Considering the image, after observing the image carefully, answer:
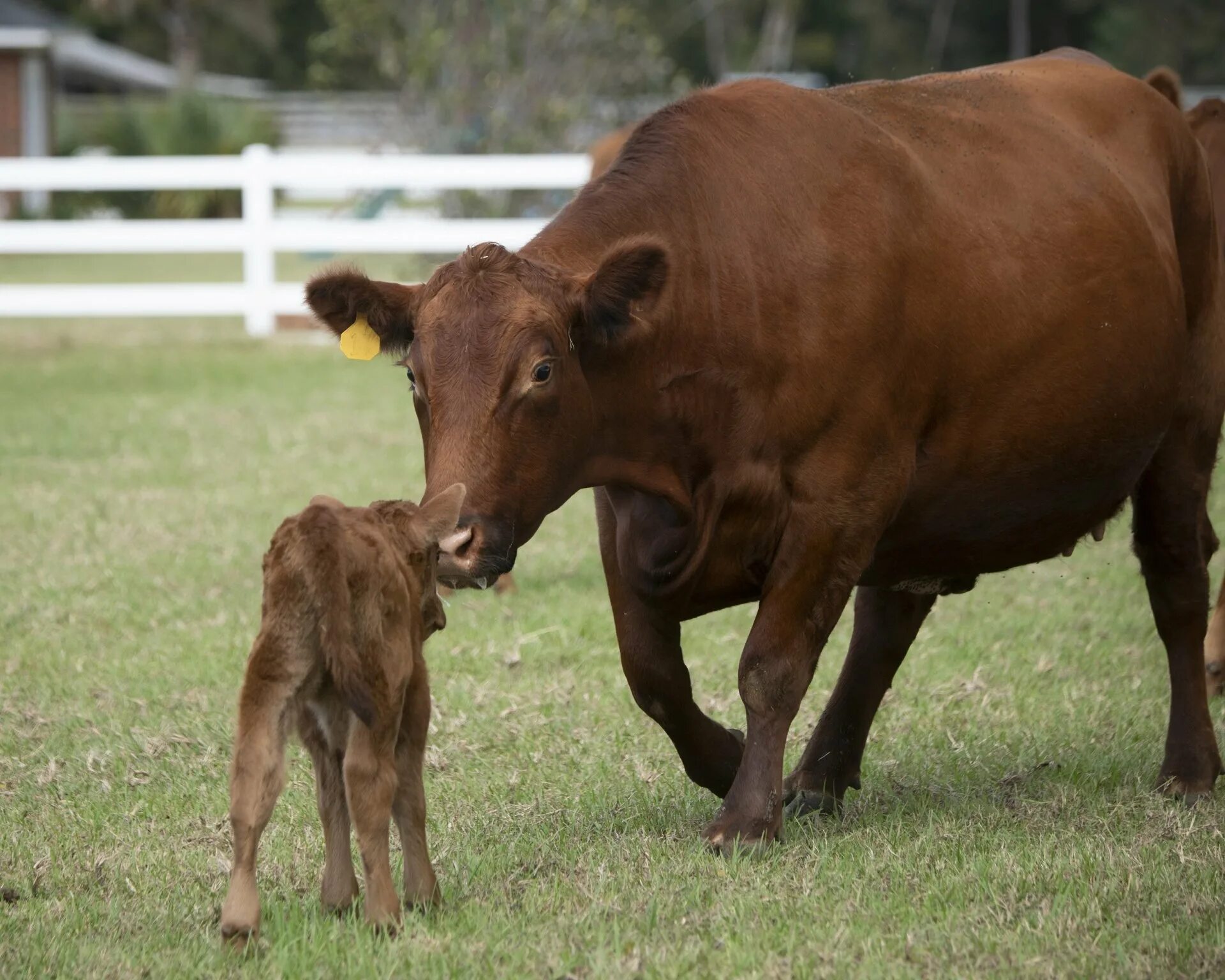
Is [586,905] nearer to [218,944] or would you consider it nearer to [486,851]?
[486,851]

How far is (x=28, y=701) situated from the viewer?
611 cm

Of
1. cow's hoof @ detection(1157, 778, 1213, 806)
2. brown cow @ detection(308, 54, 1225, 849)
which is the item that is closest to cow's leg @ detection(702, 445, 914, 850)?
brown cow @ detection(308, 54, 1225, 849)

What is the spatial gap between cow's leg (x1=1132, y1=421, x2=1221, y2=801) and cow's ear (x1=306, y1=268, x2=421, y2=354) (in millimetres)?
2440

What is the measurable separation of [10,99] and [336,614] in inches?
1633

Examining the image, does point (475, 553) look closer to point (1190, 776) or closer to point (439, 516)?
point (439, 516)

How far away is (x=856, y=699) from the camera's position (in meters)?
5.23

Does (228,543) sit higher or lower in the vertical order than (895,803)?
lower

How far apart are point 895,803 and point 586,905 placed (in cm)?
135

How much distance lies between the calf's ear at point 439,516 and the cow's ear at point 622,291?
0.63 m

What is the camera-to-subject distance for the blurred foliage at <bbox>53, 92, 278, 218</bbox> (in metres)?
34.8

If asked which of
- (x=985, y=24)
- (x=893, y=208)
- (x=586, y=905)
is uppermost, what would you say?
(x=893, y=208)

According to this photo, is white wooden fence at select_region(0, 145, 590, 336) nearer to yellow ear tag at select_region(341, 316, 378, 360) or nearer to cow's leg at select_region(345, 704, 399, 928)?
yellow ear tag at select_region(341, 316, 378, 360)

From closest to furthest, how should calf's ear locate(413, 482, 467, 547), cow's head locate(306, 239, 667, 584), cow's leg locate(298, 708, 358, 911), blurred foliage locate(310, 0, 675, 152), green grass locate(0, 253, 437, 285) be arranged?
cow's leg locate(298, 708, 358, 911)
calf's ear locate(413, 482, 467, 547)
cow's head locate(306, 239, 667, 584)
blurred foliage locate(310, 0, 675, 152)
green grass locate(0, 253, 437, 285)

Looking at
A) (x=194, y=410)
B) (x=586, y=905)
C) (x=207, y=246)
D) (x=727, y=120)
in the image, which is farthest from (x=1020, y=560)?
(x=207, y=246)
